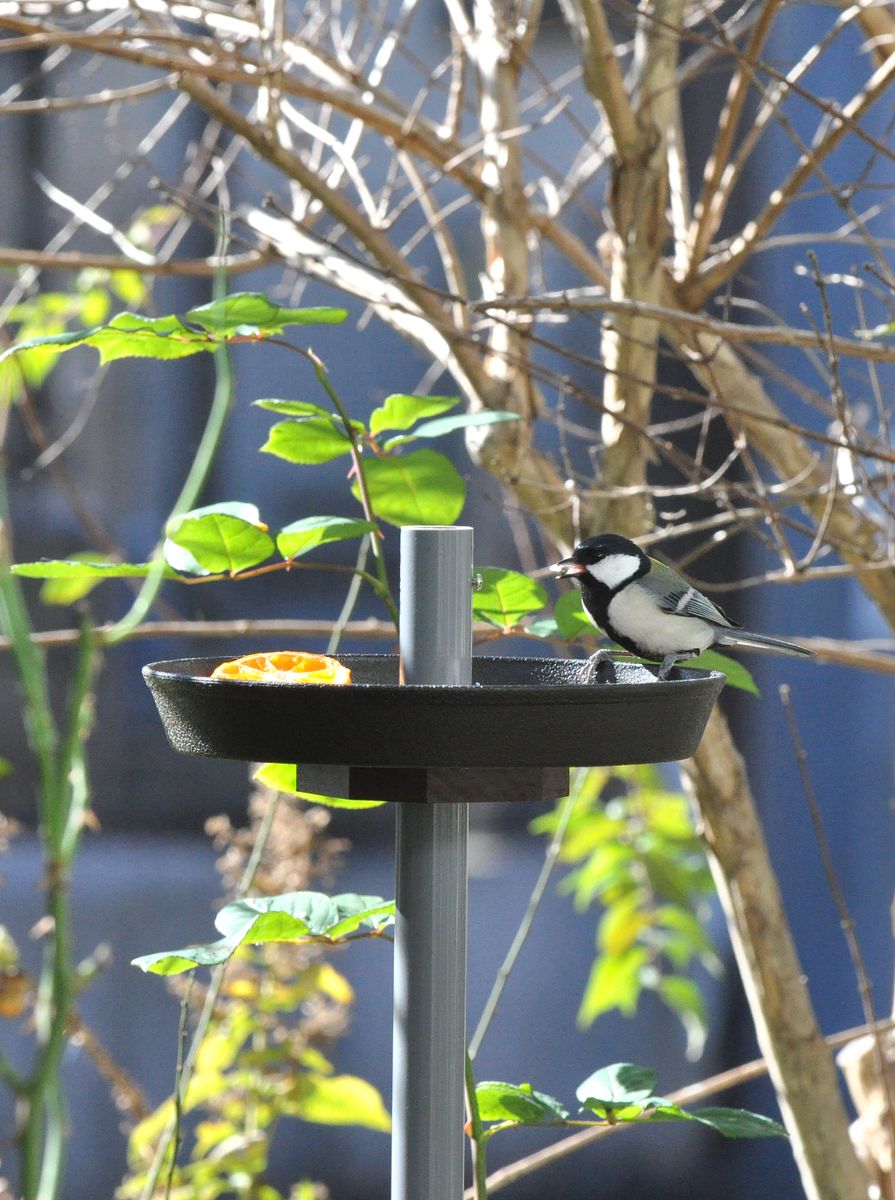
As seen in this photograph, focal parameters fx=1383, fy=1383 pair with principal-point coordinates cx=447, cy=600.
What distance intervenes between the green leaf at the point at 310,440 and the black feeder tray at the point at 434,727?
24 cm

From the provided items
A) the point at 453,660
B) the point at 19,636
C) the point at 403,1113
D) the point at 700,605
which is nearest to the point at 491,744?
the point at 453,660

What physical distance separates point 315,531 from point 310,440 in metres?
0.08

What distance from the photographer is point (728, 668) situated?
106 centimetres

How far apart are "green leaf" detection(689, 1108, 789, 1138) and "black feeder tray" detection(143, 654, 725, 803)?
299mm

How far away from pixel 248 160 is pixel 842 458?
182 centimetres

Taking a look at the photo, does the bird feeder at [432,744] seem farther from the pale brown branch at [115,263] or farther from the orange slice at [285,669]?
the pale brown branch at [115,263]

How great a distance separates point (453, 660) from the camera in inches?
34.1

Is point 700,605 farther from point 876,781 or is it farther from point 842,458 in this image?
point 876,781

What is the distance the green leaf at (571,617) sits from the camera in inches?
39.8

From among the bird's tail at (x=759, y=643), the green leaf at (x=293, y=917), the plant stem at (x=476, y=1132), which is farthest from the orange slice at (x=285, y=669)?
the bird's tail at (x=759, y=643)

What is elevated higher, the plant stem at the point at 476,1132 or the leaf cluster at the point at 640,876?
the plant stem at the point at 476,1132

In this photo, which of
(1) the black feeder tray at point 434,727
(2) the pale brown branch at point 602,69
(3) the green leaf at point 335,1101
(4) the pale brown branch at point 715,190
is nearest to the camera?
(1) the black feeder tray at point 434,727

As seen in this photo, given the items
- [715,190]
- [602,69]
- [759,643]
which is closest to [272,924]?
[759,643]

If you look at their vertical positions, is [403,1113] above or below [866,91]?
below
